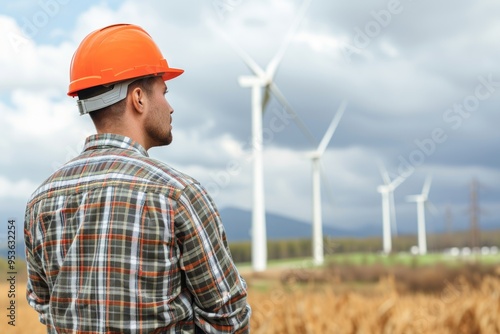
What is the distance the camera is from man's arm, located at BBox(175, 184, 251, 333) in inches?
108

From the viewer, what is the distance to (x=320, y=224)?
35.8 metres

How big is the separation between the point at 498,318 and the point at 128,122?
590 cm

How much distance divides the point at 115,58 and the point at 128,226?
795mm

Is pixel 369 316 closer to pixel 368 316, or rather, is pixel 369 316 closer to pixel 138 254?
pixel 368 316

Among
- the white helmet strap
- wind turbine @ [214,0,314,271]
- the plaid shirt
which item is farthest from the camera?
wind turbine @ [214,0,314,271]

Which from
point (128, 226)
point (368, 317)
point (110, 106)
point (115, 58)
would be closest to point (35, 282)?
point (128, 226)

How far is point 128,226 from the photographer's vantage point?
108 inches

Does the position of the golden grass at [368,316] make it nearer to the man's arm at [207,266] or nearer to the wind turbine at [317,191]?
the man's arm at [207,266]

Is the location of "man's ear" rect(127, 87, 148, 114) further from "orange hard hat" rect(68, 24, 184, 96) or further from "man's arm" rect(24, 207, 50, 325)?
"man's arm" rect(24, 207, 50, 325)

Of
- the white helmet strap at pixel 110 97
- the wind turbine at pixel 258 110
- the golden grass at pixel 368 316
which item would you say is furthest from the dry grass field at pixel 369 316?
the wind turbine at pixel 258 110

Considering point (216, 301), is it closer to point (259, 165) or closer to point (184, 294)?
point (184, 294)

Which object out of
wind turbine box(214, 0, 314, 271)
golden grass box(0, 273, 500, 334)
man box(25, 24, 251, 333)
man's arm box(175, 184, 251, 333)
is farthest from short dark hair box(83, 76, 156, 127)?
wind turbine box(214, 0, 314, 271)

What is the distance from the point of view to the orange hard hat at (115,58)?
3.00 metres

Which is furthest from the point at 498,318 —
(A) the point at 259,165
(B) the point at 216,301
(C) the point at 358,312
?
(A) the point at 259,165
